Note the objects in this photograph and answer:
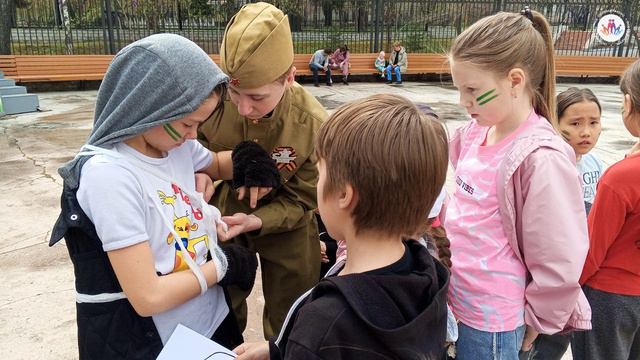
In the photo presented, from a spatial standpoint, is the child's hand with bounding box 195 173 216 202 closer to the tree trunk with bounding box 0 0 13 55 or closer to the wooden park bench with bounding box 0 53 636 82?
the wooden park bench with bounding box 0 53 636 82

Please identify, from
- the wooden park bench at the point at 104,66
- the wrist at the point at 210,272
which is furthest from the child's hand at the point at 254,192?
the wooden park bench at the point at 104,66

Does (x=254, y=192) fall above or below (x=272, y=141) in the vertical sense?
below

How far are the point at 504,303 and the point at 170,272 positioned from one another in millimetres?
958

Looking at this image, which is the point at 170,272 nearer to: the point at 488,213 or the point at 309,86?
the point at 488,213

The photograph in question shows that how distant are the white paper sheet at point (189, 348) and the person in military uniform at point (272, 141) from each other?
0.42 m

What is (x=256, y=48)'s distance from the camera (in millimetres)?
1603

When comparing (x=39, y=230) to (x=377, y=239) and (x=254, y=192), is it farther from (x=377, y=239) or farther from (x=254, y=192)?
(x=377, y=239)

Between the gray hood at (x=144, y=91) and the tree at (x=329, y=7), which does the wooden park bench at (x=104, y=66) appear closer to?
the tree at (x=329, y=7)

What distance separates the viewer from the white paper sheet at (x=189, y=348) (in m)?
1.31

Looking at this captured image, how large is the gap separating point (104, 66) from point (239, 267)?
41.0ft

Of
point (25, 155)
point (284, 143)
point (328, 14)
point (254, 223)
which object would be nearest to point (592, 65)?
point (328, 14)

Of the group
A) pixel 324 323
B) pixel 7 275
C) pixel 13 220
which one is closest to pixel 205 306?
pixel 324 323

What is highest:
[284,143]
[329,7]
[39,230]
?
[329,7]

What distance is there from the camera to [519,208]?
1433mm
